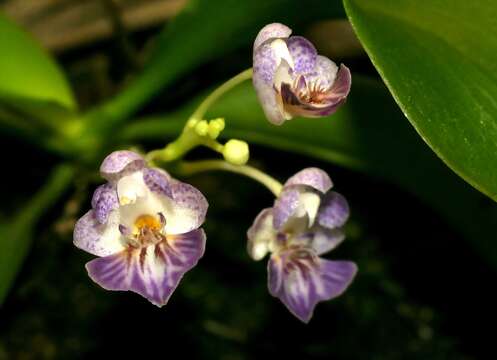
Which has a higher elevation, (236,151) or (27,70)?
(236,151)

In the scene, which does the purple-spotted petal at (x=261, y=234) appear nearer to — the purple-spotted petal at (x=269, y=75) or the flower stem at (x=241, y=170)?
the flower stem at (x=241, y=170)

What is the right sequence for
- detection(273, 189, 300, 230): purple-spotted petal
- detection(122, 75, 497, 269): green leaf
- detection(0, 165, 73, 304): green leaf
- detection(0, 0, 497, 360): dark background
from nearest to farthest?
detection(273, 189, 300, 230): purple-spotted petal
detection(0, 165, 73, 304): green leaf
detection(122, 75, 497, 269): green leaf
detection(0, 0, 497, 360): dark background

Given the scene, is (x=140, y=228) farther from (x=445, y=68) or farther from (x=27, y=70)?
(x=27, y=70)

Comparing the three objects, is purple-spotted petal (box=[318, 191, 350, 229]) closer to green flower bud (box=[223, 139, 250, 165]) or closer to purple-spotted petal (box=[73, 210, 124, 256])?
green flower bud (box=[223, 139, 250, 165])

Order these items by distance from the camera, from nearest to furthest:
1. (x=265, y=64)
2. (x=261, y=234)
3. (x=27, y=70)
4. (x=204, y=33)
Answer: (x=265, y=64) → (x=261, y=234) → (x=204, y=33) → (x=27, y=70)

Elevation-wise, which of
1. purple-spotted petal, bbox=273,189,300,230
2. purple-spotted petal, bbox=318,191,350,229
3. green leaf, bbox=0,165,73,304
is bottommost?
green leaf, bbox=0,165,73,304

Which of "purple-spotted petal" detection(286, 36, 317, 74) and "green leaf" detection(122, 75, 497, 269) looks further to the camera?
"green leaf" detection(122, 75, 497, 269)

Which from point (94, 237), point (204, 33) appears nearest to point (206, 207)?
point (94, 237)

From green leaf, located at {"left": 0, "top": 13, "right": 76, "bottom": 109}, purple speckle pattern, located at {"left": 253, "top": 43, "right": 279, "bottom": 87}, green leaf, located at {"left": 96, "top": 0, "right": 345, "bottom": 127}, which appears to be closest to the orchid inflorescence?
purple speckle pattern, located at {"left": 253, "top": 43, "right": 279, "bottom": 87}
